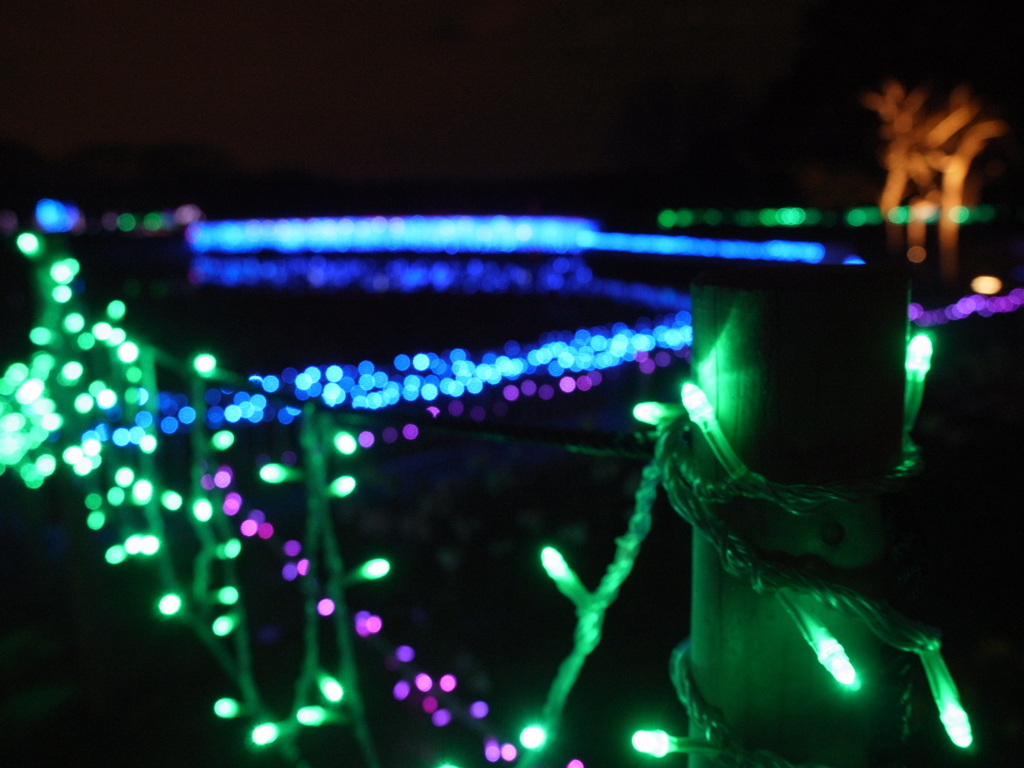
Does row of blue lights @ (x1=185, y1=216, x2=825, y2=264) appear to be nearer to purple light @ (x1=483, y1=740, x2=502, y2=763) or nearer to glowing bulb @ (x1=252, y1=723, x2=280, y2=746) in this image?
purple light @ (x1=483, y1=740, x2=502, y2=763)

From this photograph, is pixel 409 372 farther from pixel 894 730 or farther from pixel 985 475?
pixel 894 730

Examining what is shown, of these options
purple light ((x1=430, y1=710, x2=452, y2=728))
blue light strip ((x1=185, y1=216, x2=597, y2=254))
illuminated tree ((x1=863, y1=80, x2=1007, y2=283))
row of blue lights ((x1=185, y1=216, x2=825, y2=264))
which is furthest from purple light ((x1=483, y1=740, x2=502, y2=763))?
blue light strip ((x1=185, y1=216, x2=597, y2=254))

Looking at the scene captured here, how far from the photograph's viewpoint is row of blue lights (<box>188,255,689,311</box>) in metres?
21.2

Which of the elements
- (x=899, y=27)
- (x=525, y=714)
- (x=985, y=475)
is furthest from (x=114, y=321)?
(x=899, y=27)

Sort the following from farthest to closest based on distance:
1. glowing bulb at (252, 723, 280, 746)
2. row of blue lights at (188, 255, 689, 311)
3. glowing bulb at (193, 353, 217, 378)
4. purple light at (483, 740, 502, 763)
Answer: row of blue lights at (188, 255, 689, 311) < purple light at (483, 740, 502, 763) < glowing bulb at (193, 353, 217, 378) < glowing bulb at (252, 723, 280, 746)

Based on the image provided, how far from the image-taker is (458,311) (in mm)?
19266

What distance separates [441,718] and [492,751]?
314 millimetres

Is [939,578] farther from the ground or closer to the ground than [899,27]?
closer to the ground

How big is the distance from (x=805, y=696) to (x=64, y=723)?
320 cm

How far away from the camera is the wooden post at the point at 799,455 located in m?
0.96

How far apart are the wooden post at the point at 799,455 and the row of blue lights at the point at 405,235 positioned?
20.8 m

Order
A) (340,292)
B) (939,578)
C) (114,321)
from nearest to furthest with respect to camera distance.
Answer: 1. (114,321)
2. (939,578)
3. (340,292)

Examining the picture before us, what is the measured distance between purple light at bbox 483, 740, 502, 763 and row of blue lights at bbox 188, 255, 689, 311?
13938 millimetres

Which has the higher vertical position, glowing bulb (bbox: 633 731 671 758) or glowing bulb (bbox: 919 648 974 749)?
glowing bulb (bbox: 919 648 974 749)
